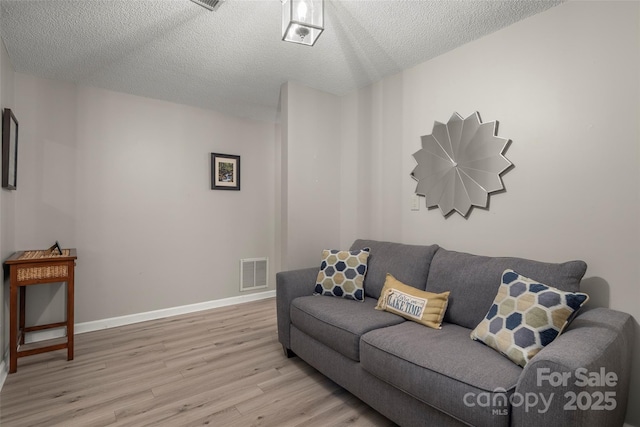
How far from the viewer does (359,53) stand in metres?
2.53

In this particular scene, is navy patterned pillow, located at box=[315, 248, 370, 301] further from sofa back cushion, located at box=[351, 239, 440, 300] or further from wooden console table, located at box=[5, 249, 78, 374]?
wooden console table, located at box=[5, 249, 78, 374]

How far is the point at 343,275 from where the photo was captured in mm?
2533

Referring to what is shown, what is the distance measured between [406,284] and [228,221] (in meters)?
2.45

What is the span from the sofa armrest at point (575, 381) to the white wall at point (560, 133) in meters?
0.51

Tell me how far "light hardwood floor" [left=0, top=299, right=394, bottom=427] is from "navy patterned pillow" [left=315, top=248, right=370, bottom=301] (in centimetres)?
61

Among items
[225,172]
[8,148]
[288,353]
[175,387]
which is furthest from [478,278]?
[8,148]

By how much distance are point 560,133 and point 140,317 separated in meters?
3.99

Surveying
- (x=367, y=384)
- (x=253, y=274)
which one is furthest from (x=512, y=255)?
(x=253, y=274)

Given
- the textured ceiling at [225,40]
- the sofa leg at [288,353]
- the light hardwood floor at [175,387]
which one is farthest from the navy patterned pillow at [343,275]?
the textured ceiling at [225,40]

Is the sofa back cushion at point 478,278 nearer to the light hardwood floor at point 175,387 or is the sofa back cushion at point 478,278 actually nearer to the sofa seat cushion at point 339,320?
the sofa seat cushion at point 339,320

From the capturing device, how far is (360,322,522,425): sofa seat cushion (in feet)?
4.13

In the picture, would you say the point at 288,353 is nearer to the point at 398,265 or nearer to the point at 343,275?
the point at 343,275

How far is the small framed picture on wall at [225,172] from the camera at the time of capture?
379 cm

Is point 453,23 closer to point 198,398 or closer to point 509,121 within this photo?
point 509,121
